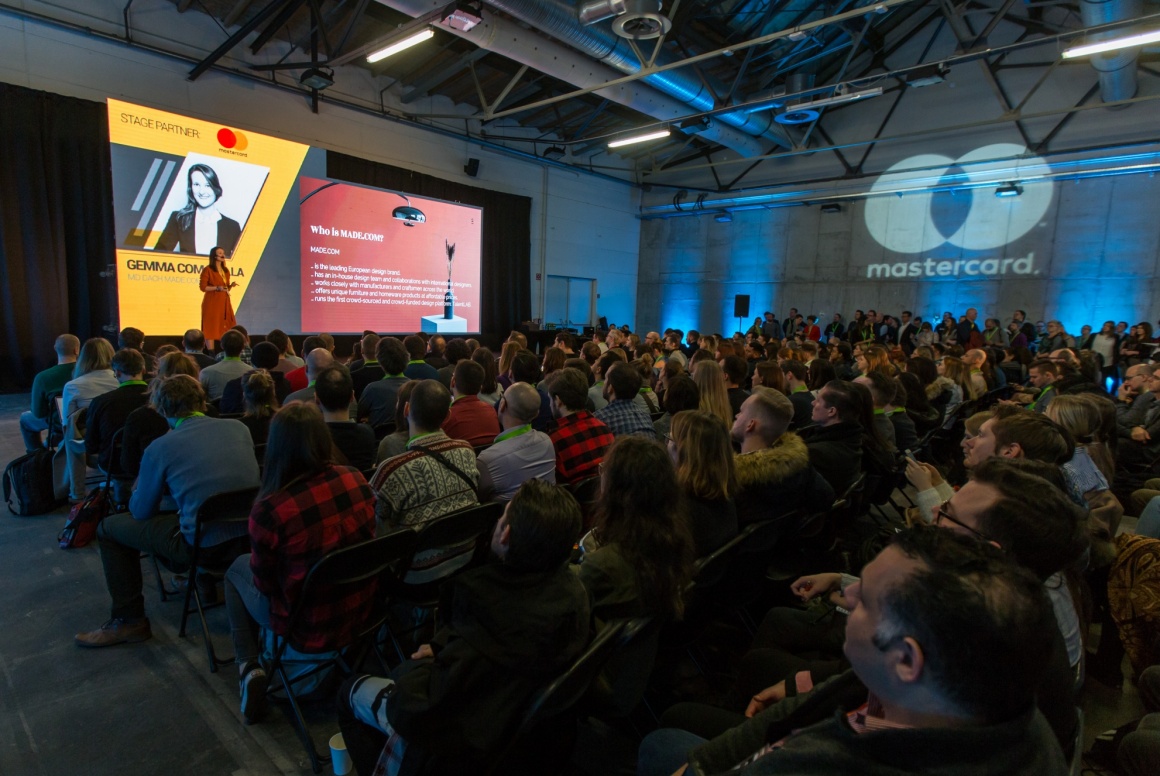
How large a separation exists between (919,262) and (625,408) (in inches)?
474

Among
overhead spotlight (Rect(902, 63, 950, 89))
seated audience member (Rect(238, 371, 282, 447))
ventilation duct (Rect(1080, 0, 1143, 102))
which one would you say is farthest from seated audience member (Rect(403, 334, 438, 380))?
ventilation duct (Rect(1080, 0, 1143, 102))

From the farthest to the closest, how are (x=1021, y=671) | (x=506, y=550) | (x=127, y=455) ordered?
(x=127, y=455) → (x=506, y=550) → (x=1021, y=671)

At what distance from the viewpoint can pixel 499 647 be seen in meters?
1.24

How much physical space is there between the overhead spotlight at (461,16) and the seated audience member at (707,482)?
6575 millimetres

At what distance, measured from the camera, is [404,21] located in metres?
8.73

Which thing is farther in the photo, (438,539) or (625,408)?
(625,408)

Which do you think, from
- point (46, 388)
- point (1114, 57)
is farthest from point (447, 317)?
point (1114, 57)

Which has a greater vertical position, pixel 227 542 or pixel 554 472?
pixel 554 472

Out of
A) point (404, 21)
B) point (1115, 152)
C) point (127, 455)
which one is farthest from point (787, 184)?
point (127, 455)

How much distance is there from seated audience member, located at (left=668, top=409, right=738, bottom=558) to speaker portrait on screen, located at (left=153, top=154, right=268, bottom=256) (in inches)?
331

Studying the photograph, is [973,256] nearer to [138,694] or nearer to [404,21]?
[404,21]

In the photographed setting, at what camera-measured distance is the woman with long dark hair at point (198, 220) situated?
7656 millimetres

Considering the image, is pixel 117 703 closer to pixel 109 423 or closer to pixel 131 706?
pixel 131 706

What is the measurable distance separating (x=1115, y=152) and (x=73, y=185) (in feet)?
53.5
